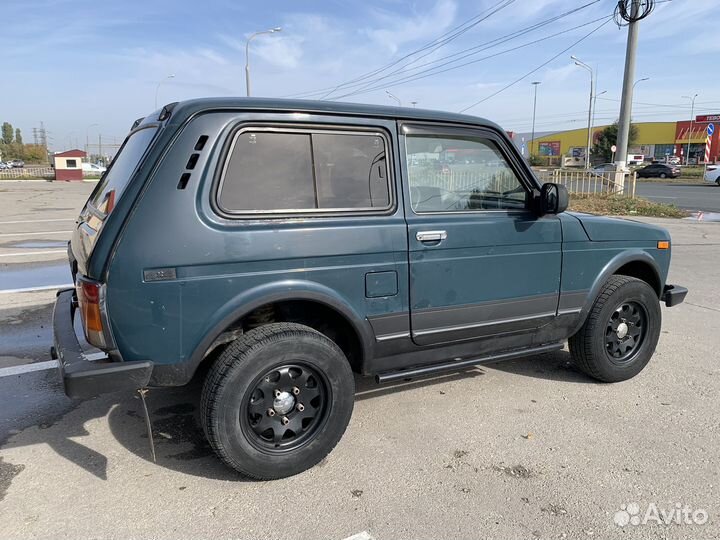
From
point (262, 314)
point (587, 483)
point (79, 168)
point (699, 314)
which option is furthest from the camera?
point (79, 168)

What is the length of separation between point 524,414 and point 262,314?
6.28 ft

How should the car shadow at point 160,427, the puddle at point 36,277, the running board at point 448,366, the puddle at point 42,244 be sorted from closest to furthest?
the car shadow at point 160,427, the running board at point 448,366, the puddle at point 36,277, the puddle at point 42,244

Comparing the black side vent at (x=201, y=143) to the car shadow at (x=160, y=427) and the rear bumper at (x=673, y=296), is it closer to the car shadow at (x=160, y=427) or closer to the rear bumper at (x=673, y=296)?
the car shadow at (x=160, y=427)

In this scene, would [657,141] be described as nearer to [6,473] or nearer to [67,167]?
[67,167]

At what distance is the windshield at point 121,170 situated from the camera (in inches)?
114

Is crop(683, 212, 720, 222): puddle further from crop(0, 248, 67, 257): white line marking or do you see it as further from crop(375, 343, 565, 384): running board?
crop(0, 248, 67, 257): white line marking

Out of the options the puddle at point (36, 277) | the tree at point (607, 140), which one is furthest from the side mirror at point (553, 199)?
the tree at point (607, 140)

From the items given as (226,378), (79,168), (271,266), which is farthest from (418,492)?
(79,168)

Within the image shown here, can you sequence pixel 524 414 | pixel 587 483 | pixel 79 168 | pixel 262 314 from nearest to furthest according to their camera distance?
pixel 587 483
pixel 262 314
pixel 524 414
pixel 79 168

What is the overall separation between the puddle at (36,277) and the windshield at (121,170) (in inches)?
176

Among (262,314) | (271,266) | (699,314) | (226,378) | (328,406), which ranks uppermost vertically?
(271,266)

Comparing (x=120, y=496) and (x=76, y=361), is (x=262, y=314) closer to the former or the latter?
(x=76, y=361)

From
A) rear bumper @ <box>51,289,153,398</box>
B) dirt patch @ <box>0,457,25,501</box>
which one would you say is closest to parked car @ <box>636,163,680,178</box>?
rear bumper @ <box>51,289,153,398</box>

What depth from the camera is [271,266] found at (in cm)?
287
